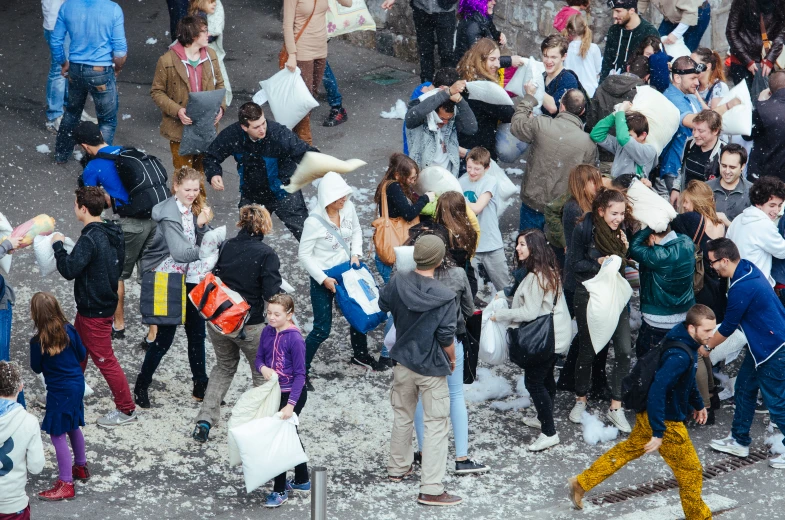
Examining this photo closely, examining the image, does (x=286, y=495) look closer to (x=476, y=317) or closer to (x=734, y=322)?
(x=476, y=317)

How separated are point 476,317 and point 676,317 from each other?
1.45 m

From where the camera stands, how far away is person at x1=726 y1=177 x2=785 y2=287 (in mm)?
7086

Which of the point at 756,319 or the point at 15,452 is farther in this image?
the point at 756,319

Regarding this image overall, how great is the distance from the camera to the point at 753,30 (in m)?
10.3

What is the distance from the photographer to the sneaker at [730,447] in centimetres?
693

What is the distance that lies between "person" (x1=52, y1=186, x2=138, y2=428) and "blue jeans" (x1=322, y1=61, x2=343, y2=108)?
4507mm

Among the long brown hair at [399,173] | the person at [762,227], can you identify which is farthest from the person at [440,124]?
the person at [762,227]

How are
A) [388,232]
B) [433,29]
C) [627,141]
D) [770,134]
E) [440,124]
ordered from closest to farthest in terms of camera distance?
[388,232] → [627,141] → [440,124] → [770,134] → [433,29]

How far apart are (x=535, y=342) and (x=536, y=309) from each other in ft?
0.67

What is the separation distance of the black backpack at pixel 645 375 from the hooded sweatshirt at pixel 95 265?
3096 millimetres

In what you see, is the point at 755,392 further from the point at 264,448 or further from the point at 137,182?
the point at 137,182

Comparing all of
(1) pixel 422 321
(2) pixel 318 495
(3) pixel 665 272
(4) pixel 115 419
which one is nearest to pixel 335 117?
(3) pixel 665 272

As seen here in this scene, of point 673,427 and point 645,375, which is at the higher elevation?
point 645,375

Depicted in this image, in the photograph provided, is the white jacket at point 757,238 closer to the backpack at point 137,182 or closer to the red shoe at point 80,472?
the backpack at point 137,182
